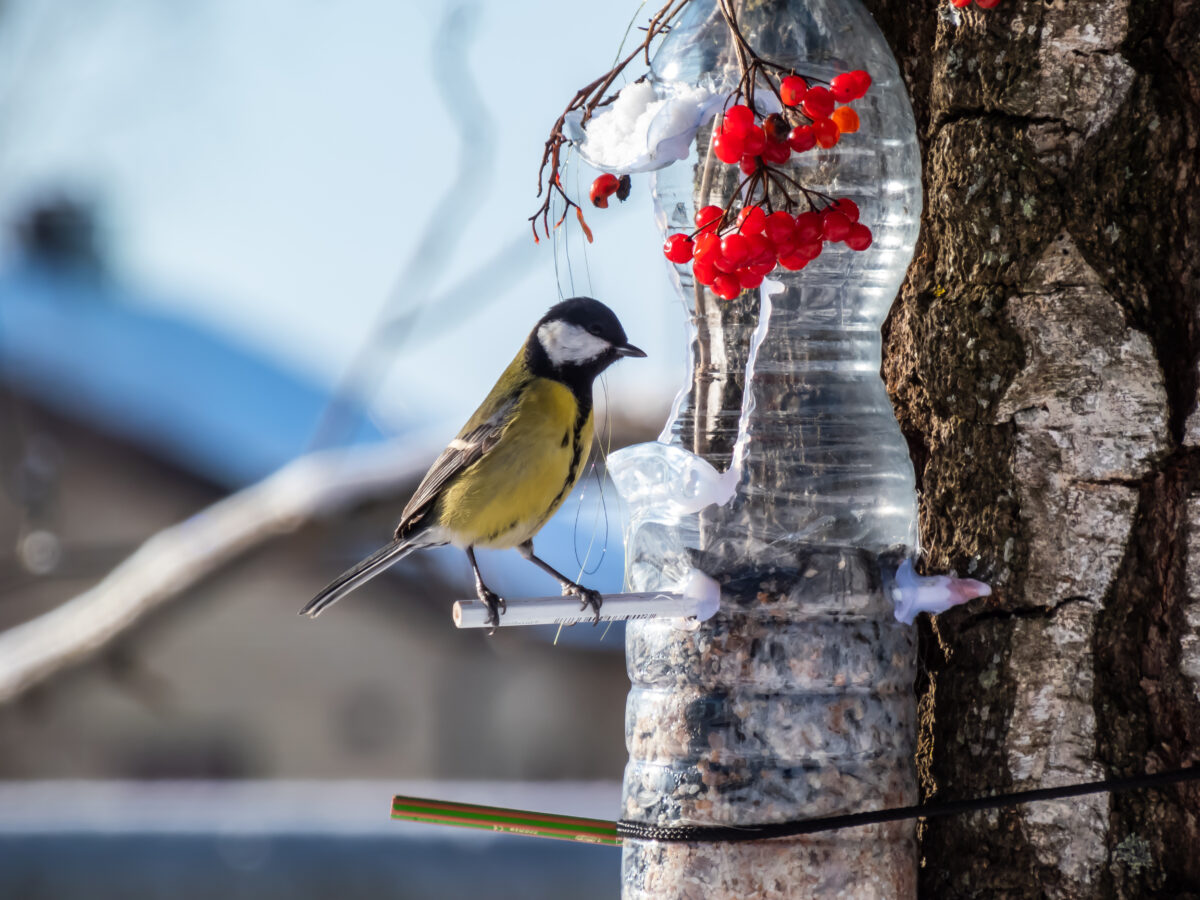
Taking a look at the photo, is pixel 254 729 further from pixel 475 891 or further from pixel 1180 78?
pixel 1180 78

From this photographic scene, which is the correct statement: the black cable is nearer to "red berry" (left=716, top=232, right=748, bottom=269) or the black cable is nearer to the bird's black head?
"red berry" (left=716, top=232, right=748, bottom=269)

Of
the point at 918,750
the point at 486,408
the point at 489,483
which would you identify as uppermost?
the point at 486,408

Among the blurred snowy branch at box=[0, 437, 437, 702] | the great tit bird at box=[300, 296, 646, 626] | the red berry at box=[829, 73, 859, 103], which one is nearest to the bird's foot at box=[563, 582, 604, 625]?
the great tit bird at box=[300, 296, 646, 626]

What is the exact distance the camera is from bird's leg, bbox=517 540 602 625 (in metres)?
1.36

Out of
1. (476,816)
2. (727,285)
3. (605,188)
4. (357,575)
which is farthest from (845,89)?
(357,575)

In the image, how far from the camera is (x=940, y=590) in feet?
4.62

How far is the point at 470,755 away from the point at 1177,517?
5.38 metres

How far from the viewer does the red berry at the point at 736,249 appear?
1.24m

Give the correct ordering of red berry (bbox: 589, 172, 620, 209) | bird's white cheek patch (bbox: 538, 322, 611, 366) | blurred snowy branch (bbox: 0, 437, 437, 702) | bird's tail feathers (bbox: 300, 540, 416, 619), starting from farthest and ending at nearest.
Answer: blurred snowy branch (bbox: 0, 437, 437, 702) < bird's white cheek patch (bbox: 538, 322, 611, 366) < bird's tail feathers (bbox: 300, 540, 416, 619) < red berry (bbox: 589, 172, 620, 209)

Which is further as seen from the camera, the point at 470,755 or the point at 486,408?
the point at 470,755

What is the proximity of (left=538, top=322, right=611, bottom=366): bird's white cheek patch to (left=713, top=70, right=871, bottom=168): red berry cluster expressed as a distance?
2.19ft

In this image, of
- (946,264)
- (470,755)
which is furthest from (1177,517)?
(470,755)

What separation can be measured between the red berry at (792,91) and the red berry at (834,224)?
114 millimetres

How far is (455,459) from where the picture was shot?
6.37ft
